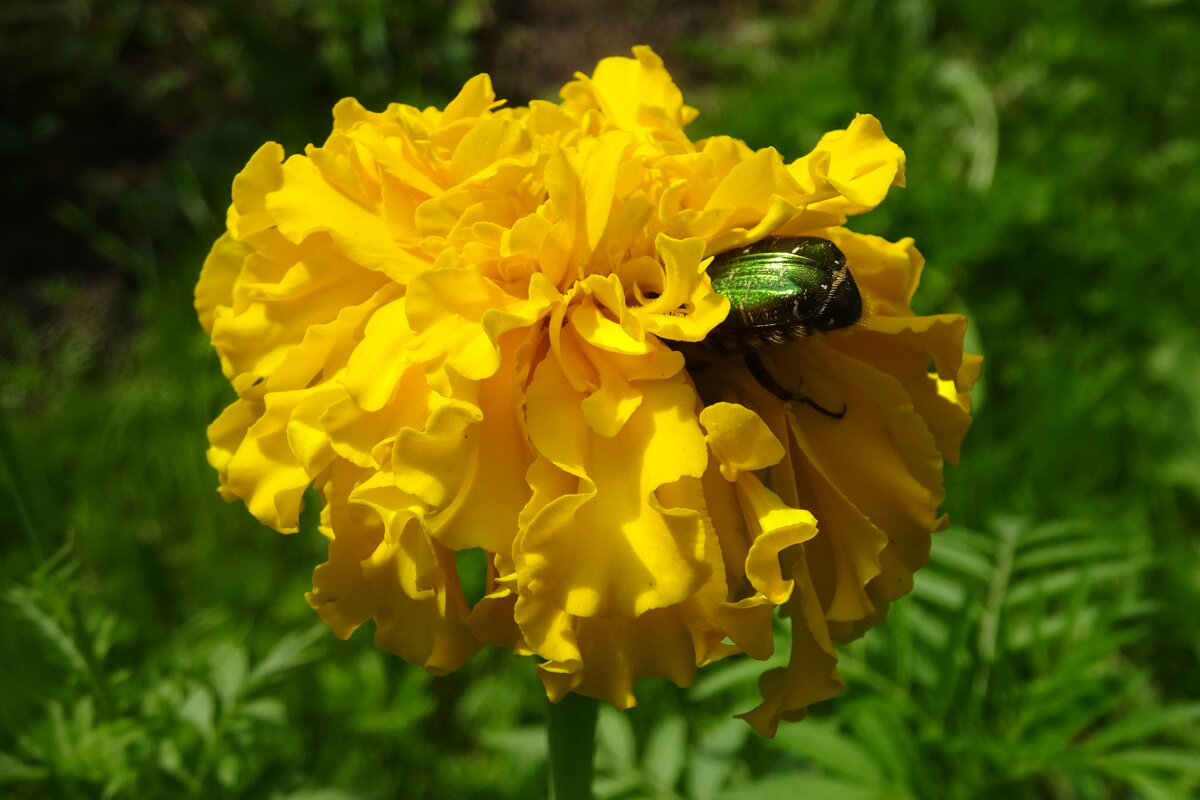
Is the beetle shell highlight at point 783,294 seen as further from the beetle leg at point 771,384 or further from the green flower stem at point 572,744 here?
the green flower stem at point 572,744

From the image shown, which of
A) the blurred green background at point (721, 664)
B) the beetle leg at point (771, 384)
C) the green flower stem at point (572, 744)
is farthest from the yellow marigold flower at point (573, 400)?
the blurred green background at point (721, 664)

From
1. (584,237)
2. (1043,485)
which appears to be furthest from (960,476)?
(584,237)

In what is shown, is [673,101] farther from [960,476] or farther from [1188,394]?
[1188,394]

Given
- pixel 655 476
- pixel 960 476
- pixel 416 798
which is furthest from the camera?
pixel 960 476

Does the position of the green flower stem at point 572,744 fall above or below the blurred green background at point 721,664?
above

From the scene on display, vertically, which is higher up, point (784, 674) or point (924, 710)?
point (784, 674)

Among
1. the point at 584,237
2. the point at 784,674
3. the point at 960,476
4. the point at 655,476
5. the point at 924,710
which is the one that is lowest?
the point at 960,476

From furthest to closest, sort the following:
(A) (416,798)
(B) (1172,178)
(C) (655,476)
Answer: (B) (1172,178)
(A) (416,798)
(C) (655,476)

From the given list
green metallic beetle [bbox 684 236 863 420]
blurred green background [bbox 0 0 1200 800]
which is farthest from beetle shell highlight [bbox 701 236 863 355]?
blurred green background [bbox 0 0 1200 800]

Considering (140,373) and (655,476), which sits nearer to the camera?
(655,476)
